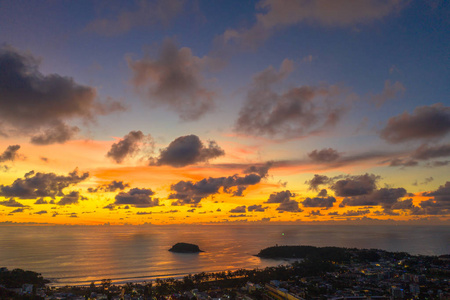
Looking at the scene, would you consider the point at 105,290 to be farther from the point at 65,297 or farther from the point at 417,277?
the point at 417,277

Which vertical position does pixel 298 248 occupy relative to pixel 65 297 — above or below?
below

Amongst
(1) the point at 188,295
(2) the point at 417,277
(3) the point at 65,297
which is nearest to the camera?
(3) the point at 65,297

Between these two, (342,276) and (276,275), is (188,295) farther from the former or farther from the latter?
(342,276)

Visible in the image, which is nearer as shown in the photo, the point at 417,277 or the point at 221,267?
the point at 417,277

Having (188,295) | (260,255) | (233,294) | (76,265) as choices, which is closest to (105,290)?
(188,295)

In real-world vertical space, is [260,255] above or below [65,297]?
below

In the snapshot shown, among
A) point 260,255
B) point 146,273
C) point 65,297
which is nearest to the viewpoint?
point 65,297

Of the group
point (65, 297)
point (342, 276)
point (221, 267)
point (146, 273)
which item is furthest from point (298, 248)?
point (65, 297)

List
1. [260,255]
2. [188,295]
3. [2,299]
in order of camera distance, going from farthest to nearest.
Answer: [260,255]
[188,295]
[2,299]

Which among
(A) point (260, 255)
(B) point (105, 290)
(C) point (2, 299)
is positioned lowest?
(A) point (260, 255)
